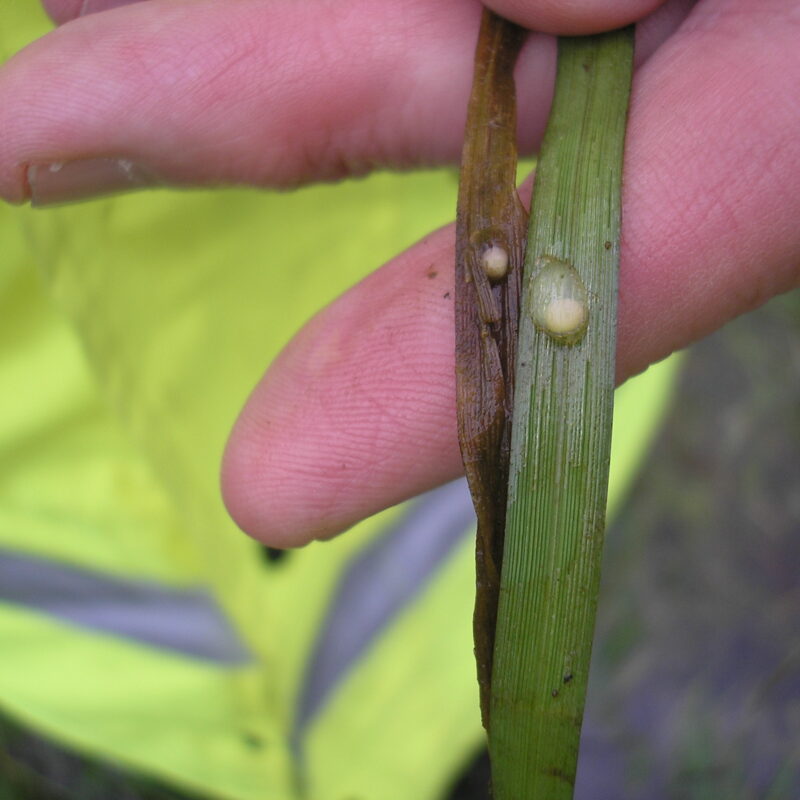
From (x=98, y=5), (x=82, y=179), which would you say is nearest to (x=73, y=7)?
(x=98, y=5)

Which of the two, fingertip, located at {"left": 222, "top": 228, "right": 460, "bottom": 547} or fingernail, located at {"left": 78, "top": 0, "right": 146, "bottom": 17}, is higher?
fingernail, located at {"left": 78, "top": 0, "right": 146, "bottom": 17}

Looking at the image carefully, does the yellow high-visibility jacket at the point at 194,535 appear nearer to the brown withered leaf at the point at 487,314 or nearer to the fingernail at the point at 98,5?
the fingernail at the point at 98,5

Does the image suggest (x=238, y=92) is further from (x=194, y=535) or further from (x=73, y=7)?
(x=194, y=535)

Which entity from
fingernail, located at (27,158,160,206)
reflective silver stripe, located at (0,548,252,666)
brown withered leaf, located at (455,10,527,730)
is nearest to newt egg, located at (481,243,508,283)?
brown withered leaf, located at (455,10,527,730)

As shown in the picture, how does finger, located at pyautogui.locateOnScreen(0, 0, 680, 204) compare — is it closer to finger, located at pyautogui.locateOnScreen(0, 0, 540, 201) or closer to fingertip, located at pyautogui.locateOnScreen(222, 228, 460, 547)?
finger, located at pyautogui.locateOnScreen(0, 0, 540, 201)

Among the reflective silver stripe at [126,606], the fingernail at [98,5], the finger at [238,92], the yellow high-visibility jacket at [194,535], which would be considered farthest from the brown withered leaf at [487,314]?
the reflective silver stripe at [126,606]

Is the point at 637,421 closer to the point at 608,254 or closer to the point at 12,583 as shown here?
the point at 608,254
